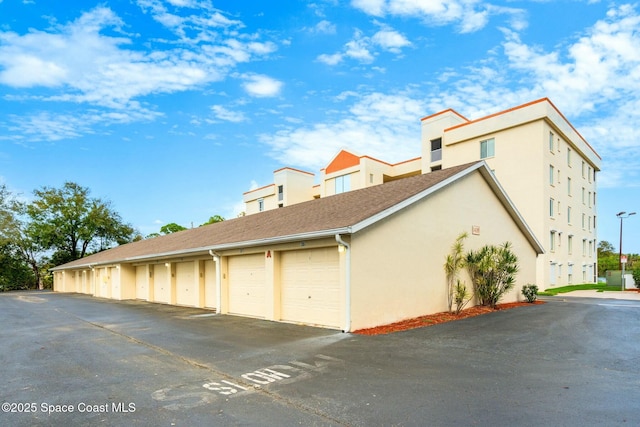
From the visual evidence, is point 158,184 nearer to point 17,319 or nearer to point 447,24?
point 17,319

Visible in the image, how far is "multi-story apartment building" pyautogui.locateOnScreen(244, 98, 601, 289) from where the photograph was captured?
2722 centimetres

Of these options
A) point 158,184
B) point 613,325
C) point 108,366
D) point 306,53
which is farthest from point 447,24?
point 158,184

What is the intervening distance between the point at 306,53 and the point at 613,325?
14.6 metres

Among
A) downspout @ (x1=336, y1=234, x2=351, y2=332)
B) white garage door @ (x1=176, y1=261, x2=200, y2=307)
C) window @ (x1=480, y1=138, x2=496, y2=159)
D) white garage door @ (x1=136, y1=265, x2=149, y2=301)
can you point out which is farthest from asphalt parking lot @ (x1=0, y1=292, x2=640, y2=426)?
window @ (x1=480, y1=138, x2=496, y2=159)

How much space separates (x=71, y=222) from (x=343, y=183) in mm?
38152

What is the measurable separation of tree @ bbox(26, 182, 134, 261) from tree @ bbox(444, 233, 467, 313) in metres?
52.3

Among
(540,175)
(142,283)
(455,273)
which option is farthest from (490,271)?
(142,283)

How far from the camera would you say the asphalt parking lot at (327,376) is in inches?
170

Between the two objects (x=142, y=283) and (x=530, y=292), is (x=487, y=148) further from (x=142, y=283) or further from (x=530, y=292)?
(x=142, y=283)

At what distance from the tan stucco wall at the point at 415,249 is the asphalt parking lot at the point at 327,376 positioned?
4.42 ft

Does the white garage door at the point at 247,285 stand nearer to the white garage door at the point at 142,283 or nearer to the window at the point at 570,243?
the white garage door at the point at 142,283

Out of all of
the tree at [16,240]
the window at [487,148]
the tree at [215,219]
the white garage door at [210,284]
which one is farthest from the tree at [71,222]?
the window at [487,148]

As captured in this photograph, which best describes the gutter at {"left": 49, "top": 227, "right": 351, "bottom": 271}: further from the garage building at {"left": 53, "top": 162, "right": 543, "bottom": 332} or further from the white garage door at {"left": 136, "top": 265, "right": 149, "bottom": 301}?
the white garage door at {"left": 136, "top": 265, "right": 149, "bottom": 301}

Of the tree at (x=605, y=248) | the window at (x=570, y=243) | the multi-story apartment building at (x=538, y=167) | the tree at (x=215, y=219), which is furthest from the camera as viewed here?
the tree at (x=605, y=248)
